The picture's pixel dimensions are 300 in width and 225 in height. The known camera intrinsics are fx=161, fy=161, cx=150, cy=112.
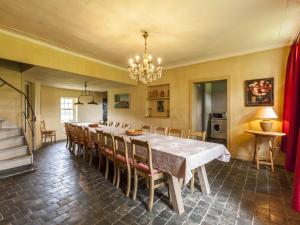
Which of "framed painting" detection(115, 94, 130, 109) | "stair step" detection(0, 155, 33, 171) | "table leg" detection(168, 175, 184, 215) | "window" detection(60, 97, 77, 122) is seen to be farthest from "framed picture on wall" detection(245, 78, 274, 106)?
"window" detection(60, 97, 77, 122)

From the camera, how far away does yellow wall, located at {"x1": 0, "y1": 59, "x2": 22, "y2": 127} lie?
13.3 ft

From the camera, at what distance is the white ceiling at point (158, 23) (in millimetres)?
2303

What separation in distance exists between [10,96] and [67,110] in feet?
11.2

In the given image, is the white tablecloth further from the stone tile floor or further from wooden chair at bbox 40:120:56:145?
wooden chair at bbox 40:120:56:145

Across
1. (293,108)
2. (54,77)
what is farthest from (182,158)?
(54,77)

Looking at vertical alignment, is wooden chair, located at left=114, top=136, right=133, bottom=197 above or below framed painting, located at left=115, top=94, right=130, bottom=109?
below

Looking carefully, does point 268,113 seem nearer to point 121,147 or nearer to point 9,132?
point 121,147

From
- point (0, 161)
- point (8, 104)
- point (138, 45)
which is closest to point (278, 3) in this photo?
point (138, 45)

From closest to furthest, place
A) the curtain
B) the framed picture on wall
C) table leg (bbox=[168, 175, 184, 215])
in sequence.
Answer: table leg (bbox=[168, 175, 184, 215]) < the curtain < the framed picture on wall

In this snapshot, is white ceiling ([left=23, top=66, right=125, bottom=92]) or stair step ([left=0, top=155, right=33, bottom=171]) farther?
white ceiling ([left=23, top=66, right=125, bottom=92])

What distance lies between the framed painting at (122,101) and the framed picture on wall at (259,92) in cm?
431

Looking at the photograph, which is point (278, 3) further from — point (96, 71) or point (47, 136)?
point (47, 136)

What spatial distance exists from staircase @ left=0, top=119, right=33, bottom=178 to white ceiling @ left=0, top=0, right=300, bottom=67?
91.5 inches

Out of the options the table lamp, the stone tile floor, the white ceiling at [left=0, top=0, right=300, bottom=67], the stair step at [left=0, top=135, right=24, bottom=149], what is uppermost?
the white ceiling at [left=0, top=0, right=300, bottom=67]
